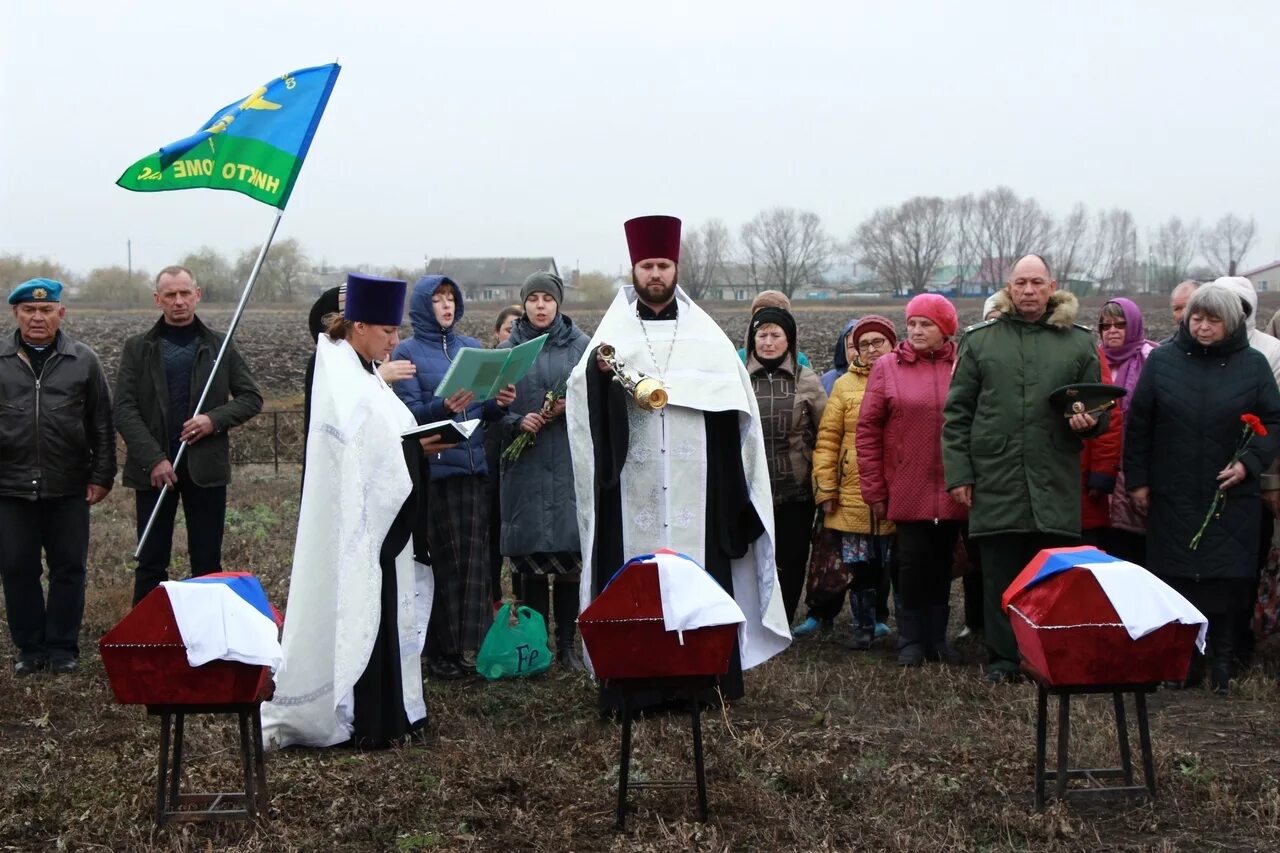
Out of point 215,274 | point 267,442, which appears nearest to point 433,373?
point 267,442

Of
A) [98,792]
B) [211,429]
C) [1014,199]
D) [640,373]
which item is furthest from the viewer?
[1014,199]

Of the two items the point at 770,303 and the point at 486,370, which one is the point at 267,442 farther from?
the point at 486,370

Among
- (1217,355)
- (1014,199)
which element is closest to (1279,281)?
(1014,199)

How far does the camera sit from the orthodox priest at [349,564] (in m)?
5.73

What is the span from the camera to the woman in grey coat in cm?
739

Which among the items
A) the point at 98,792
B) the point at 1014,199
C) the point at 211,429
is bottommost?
the point at 98,792

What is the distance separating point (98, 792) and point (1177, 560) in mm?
4950

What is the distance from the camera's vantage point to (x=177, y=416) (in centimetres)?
772

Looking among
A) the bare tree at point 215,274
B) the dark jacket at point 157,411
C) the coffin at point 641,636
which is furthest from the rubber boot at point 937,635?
the bare tree at point 215,274

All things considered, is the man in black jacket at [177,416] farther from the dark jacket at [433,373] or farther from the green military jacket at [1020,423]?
the green military jacket at [1020,423]

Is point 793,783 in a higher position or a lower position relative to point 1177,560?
lower

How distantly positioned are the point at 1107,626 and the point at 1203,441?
2.58 m

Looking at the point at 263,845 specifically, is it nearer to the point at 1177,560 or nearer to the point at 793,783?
the point at 793,783

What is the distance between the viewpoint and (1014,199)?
83.6 metres
